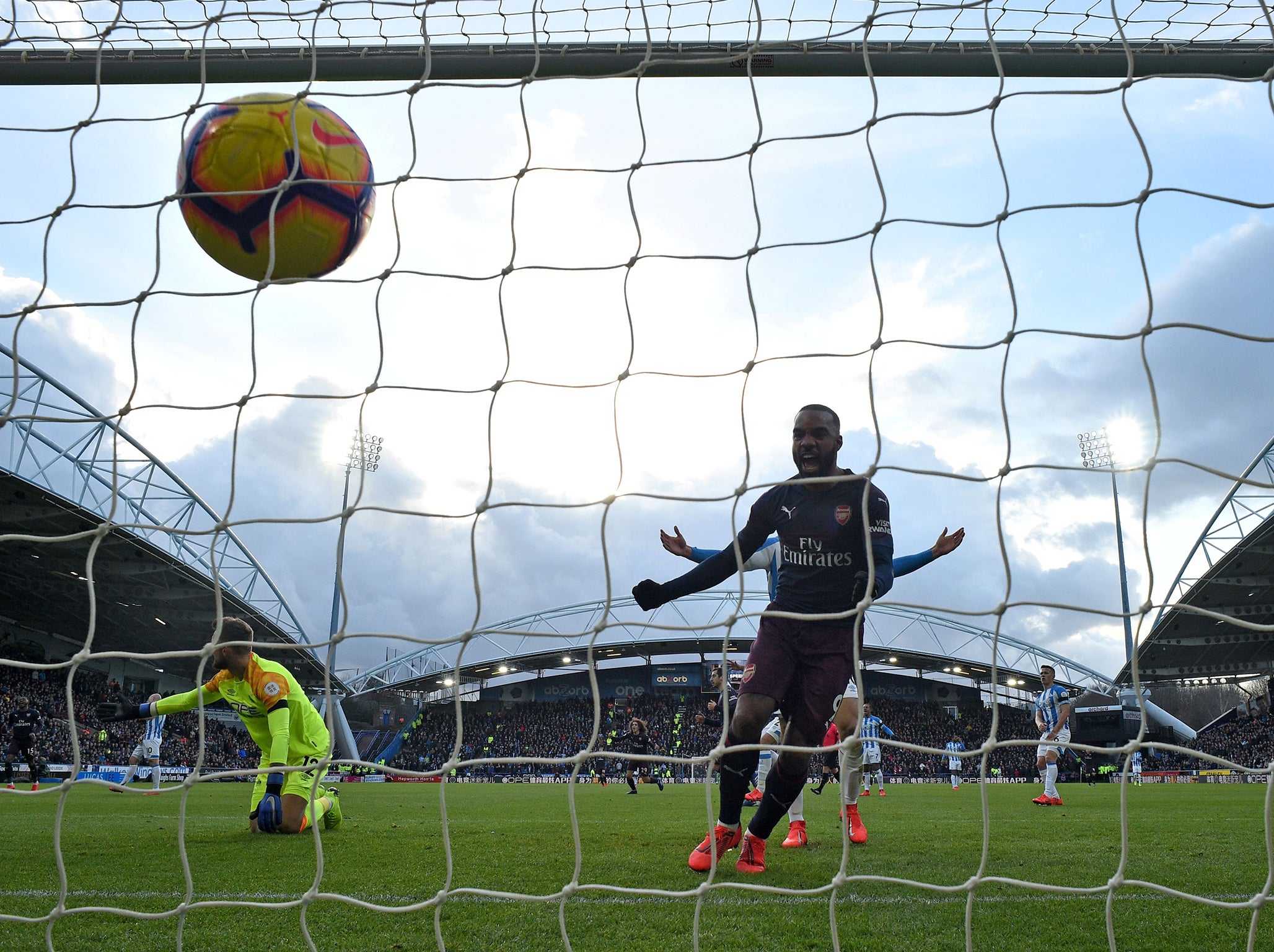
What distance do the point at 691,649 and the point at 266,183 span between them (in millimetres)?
37594

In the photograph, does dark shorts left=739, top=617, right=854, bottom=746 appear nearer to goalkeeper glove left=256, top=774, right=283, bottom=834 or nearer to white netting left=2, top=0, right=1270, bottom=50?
white netting left=2, top=0, right=1270, bottom=50

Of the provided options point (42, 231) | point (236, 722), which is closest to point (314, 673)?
point (236, 722)

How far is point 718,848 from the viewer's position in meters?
3.92

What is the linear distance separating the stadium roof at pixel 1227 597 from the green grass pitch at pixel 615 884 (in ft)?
66.6

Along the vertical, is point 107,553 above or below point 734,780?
above

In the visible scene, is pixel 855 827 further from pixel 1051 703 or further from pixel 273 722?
pixel 1051 703

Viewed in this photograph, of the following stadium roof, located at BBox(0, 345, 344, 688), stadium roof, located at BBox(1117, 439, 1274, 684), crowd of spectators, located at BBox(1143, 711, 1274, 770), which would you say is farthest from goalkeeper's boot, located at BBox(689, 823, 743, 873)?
crowd of spectators, located at BBox(1143, 711, 1274, 770)

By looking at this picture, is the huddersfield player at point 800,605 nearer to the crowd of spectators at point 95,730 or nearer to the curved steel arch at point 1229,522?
the crowd of spectators at point 95,730

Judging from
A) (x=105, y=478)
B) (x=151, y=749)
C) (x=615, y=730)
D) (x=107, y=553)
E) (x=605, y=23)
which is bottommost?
(x=615, y=730)

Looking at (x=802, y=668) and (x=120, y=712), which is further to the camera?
(x=120, y=712)

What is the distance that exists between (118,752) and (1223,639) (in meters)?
34.6

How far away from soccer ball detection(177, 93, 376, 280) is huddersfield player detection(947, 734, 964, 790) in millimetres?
2989

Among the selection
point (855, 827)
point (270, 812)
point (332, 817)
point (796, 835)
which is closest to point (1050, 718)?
point (855, 827)

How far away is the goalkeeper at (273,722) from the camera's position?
17.0 feet
